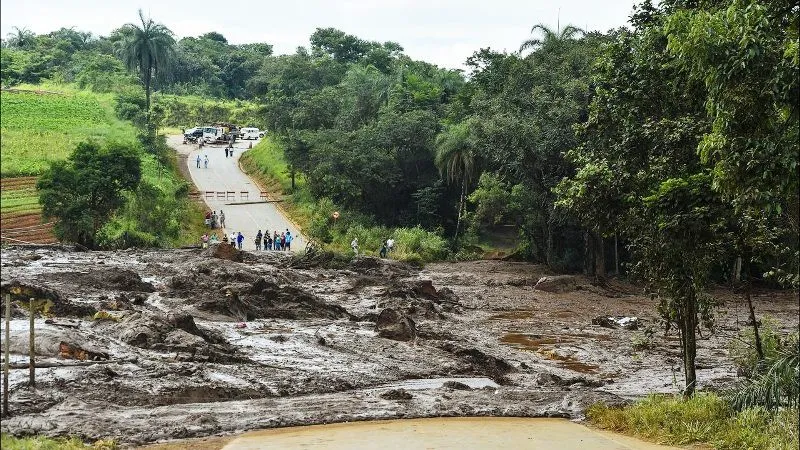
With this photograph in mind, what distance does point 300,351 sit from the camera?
74.6 feet

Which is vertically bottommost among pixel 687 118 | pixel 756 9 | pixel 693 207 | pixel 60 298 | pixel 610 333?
pixel 610 333

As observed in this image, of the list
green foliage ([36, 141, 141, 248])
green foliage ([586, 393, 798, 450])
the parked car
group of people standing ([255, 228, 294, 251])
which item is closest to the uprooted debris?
green foliage ([586, 393, 798, 450])

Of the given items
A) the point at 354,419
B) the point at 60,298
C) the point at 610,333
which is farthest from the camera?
the point at 610,333

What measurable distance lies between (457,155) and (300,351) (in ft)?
102

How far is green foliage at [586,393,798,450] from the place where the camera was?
13.3 m

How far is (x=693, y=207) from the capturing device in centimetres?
1514

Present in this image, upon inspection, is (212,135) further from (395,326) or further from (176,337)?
(176,337)

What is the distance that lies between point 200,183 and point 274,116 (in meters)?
7.62

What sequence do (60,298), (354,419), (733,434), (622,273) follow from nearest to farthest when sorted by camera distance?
(733,434) < (354,419) < (60,298) < (622,273)

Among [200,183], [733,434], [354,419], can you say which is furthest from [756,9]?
[200,183]

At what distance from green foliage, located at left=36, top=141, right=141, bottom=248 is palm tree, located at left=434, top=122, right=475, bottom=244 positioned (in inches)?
670

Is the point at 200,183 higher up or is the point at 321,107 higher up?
the point at 321,107

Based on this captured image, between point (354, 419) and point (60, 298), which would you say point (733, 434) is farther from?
point (60, 298)

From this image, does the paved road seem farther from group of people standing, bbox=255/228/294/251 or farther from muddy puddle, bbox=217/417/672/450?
muddy puddle, bbox=217/417/672/450
